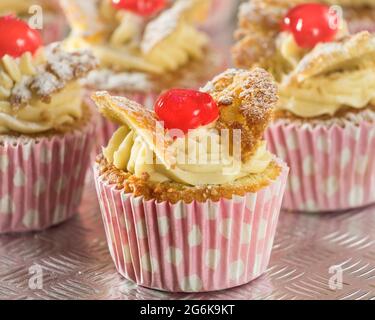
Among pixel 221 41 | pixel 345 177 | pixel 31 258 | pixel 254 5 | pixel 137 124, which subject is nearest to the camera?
pixel 137 124

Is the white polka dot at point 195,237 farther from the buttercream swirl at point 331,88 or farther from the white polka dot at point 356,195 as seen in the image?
the white polka dot at point 356,195

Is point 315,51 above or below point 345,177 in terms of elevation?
above

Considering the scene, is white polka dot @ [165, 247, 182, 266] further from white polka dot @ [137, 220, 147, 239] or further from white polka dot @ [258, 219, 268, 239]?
white polka dot @ [258, 219, 268, 239]

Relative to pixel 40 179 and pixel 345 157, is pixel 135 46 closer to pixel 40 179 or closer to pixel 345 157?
pixel 40 179

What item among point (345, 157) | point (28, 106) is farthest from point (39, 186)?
point (345, 157)

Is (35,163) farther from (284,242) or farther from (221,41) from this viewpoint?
(221,41)

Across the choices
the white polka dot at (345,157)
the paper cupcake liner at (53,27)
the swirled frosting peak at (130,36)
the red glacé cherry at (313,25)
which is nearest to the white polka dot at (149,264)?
the white polka dot at (345,157)
